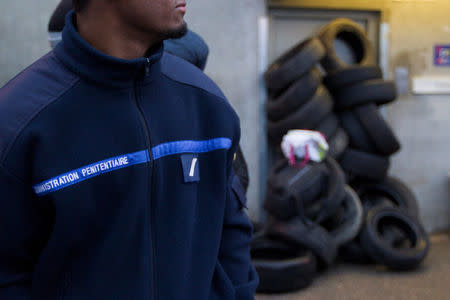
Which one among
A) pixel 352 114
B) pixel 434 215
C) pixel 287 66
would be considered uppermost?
pixel 287 66

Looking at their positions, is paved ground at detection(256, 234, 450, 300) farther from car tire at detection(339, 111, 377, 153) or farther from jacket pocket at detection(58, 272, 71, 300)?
jacket pocket at detection(58, 272, 71, 300)

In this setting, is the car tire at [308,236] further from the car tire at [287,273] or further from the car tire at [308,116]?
the car tire at [308,116]

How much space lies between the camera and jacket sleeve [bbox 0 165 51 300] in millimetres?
1064

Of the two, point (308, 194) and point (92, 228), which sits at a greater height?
point (92, 228)

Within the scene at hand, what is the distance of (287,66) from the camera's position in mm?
4215

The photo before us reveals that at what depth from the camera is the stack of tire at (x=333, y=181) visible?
155 inches

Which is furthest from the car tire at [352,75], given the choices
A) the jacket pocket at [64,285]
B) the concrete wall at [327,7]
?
the jacket pocket at [64,285]

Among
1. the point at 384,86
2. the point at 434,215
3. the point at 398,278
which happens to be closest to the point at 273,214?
the point at 398,278

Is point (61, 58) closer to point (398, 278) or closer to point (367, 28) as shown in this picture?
point (398, 278)

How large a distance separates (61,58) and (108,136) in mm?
204

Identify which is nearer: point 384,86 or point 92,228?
point 92,228

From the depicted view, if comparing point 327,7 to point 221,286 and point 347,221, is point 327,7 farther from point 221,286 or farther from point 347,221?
point 221,286

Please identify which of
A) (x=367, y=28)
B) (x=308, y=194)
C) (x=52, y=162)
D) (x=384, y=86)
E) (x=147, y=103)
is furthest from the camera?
(x=367, y=28)

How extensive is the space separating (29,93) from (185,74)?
0.41 metres
